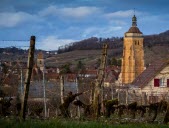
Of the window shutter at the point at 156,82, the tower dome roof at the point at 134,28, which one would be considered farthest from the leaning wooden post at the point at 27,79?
the tower dome roof at the point at 134,28

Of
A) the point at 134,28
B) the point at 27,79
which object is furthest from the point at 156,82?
the point at 134,28

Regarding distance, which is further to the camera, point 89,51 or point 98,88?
point 89,51

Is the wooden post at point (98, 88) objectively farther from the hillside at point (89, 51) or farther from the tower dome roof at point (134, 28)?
the tower dome roof at point (134, 28)

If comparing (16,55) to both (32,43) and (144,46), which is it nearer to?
(32,43)

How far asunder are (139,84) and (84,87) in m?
17.4

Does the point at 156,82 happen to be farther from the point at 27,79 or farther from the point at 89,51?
the point at 27,79

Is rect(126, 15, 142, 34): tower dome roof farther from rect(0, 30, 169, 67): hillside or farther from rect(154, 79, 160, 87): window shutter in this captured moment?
rect(154, 79, 160, 87): window shutter

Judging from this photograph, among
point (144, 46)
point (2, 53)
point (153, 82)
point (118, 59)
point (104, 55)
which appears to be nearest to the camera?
point (104, 55)

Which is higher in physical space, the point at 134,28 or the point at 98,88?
the point at 134,28

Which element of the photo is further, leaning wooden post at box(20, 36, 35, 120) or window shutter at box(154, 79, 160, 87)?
window shutter at box(154, 79, 160, 87)

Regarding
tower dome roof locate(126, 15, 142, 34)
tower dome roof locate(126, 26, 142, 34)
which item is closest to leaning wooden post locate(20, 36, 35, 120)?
tower dome roof locate(126, 15, 142, 34)

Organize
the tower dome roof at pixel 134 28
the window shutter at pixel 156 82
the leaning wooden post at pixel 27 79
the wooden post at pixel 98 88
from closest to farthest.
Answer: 1. the leaning wooden post at pixel 27 79
2. the wooden post at pixel 98 88
3. the window shutter at pixel 156 82
4. the tower dome roof at pixel 134 28

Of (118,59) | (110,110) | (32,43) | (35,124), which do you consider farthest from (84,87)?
(118,59)

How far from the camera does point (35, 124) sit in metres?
7.93
